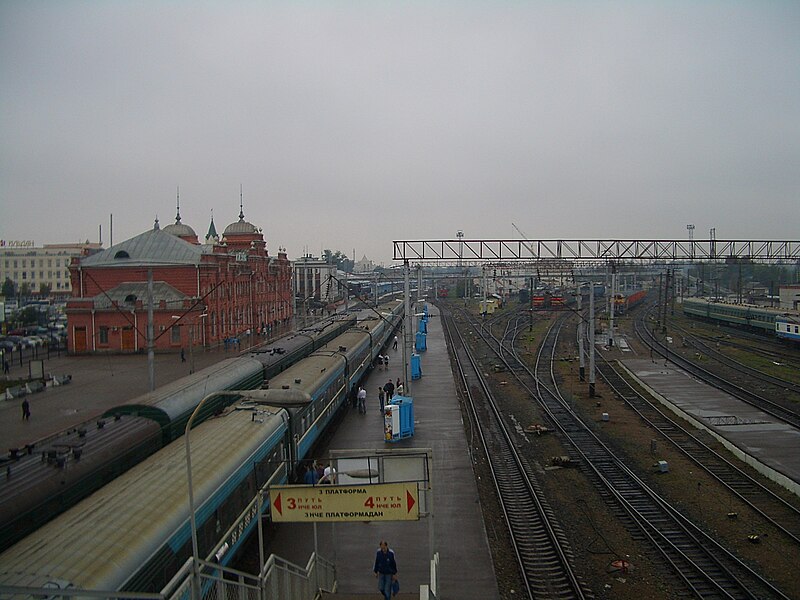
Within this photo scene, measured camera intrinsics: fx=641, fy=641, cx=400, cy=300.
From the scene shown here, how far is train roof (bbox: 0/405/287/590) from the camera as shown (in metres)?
6.71

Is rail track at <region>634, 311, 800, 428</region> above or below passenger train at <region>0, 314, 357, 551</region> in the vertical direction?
below

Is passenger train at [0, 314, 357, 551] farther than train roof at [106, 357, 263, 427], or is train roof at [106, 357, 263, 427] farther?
train roof at [106, 357, 263, 427]

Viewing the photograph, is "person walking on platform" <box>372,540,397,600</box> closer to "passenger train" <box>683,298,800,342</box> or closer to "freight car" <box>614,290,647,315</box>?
"passenger train" <box>683,298,800,342</box>

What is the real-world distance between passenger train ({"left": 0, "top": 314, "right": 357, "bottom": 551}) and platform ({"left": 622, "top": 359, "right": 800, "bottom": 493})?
48.1 feet

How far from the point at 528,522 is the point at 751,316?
151ft

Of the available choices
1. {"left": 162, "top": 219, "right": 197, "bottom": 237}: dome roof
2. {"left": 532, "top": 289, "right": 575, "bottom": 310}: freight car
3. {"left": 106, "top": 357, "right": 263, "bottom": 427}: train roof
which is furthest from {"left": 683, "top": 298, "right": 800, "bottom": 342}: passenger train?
{"left": 162, "top": 219, "right": 197, "bottom": 237}: dome roof

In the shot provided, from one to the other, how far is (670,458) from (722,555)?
271 inches

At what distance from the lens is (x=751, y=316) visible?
52125mm

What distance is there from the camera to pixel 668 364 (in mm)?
37281

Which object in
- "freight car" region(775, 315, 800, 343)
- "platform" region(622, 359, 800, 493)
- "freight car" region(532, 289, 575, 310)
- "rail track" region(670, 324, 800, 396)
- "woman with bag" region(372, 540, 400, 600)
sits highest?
"freight car" region(532, 289, 575, 310)

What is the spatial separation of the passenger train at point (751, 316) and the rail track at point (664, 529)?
1102 inches

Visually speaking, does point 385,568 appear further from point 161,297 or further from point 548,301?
point 548,301

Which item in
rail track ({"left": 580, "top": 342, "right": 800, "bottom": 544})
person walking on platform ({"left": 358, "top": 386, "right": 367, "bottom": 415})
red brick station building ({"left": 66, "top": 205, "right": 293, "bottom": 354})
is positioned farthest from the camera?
red brick station building ({"left": 66, "top": 205, "right": 293, "bottom": 354})

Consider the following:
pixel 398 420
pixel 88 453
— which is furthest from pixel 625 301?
pixel 88 453
